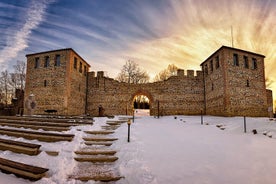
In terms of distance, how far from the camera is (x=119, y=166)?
459 cm

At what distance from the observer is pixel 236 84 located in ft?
53.6

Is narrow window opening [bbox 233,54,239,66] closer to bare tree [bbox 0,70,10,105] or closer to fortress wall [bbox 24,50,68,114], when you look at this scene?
fortress wall [bbox 24,50,68,114]

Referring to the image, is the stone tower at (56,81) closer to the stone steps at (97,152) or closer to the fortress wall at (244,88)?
the stone steps at (97,152)

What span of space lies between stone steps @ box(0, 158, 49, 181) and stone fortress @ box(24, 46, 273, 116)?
38.9 feet

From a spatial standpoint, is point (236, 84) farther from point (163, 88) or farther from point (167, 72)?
point (167, 72)

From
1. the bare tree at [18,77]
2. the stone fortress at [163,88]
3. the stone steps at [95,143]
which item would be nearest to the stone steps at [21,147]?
the stone steps at [95,143]

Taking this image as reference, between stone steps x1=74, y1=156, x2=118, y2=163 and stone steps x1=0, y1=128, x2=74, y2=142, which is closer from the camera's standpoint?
stone steps x1=74, y1=156, x2=118, y2=163

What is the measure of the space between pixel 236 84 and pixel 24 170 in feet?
58.7

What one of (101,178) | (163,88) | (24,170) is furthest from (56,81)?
(101,178)

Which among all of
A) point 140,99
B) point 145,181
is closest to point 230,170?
point 145,181

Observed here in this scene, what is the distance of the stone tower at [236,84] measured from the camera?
52.4ft

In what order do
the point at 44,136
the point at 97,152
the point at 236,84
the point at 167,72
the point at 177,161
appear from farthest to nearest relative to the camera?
the point at 167,72 → the point at 236,84 → the point at 44,136 → the point at 97,152 → the point at 177,161

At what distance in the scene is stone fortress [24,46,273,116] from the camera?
16.5m

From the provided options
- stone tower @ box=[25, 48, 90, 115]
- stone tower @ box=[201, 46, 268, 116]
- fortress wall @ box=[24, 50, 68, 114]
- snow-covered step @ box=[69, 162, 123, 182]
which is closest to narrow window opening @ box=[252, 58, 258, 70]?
stone tower @ box=[201, 46, 268, 116]
